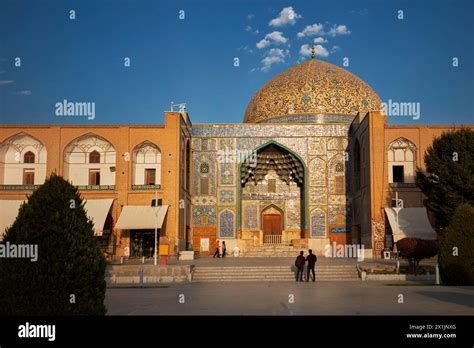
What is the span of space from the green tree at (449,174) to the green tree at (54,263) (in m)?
17.4

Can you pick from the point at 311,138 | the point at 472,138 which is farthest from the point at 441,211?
the point at 311,138

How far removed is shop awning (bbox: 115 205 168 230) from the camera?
80.7 ft

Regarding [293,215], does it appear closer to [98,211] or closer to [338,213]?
[338,213]

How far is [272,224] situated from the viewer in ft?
103

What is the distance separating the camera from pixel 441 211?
2141cm

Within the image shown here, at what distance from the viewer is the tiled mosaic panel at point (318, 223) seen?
29359 millimetres

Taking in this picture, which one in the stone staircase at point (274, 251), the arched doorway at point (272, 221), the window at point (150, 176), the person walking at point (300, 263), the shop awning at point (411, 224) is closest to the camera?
the person walking at point (300, 263)

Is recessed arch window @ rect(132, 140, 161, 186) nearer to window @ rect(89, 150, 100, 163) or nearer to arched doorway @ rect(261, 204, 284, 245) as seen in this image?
window @ rect(89, 150, 100, 163)

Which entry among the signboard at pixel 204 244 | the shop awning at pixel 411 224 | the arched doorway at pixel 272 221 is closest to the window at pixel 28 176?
the signboard at pixel 204 244

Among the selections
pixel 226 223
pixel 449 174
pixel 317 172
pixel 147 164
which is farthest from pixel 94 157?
pixel 449 174

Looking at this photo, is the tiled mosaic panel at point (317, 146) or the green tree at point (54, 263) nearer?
the green tree at point (54, 263)

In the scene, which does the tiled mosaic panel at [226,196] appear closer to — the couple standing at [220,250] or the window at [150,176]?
the couple standing at [220,250]

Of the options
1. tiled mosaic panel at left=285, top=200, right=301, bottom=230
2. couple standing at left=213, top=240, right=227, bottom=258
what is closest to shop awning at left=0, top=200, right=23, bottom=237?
couple standing at left=213, top=240, right=227, bottom=258

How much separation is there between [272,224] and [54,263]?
2542cm
